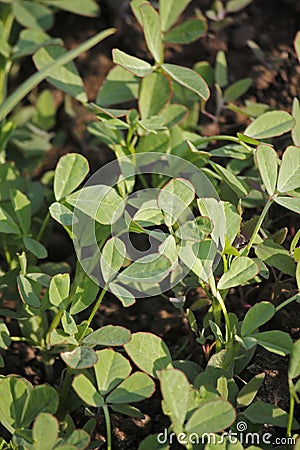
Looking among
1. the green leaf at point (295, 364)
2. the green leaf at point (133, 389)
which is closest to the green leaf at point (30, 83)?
the green leaf at point (133, 389)

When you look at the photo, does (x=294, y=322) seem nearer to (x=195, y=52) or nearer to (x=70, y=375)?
(x=70, y=375)

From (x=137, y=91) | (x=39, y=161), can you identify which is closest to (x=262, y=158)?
(x=137, y=91)

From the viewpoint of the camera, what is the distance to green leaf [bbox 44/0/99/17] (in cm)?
153

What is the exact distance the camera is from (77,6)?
1.56 meters

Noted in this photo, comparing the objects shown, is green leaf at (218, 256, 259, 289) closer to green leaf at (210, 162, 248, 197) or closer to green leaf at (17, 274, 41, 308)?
green leaf at (210, 162, 248, 197)

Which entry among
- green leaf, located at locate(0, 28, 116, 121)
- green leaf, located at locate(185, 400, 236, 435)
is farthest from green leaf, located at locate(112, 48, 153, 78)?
green leaf, located at locate(185, 400, 236, 435)

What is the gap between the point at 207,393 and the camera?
876 millimetres

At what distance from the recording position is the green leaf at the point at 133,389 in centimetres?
88

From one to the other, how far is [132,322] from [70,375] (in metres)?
0.24

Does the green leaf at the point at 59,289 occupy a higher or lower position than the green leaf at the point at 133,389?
higher

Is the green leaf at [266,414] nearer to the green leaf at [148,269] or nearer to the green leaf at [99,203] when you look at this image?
the green leaf at [148,269]

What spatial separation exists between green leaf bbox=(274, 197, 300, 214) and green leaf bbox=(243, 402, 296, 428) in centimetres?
30

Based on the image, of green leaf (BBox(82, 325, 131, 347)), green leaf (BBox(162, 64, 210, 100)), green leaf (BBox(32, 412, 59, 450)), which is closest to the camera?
green leaf (BBox(32, 412, 59, 450))

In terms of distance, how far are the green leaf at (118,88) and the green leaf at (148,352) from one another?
569 mm
